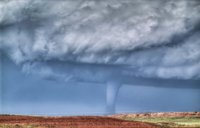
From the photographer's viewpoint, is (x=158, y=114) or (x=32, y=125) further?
(x=158, y=114)

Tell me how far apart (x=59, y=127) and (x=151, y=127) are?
1233 cm

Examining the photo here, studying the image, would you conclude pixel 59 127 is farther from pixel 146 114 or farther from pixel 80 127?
pixel 146 114

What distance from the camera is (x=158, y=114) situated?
467ft

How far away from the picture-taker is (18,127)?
58.2m

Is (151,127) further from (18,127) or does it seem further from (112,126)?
(18,127)

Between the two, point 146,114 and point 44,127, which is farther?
point 146,114

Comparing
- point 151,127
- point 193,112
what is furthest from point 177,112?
point 151,127

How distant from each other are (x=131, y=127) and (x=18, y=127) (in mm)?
14991

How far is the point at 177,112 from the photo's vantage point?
14288cm

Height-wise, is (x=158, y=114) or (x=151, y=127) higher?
(x=158, y=114)

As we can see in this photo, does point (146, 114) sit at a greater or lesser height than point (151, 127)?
greater

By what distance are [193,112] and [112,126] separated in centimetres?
8422

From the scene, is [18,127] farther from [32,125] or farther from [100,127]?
[100,127]

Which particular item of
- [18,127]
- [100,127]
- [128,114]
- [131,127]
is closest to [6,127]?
[18,127]
